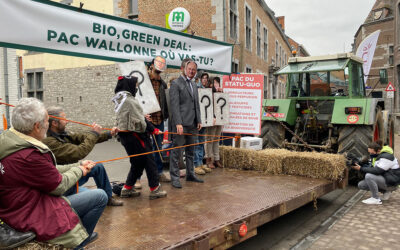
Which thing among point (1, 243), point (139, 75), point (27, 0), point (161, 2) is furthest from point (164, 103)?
point (161, 2)

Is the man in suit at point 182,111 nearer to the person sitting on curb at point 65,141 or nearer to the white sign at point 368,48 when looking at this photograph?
the person sitting on curb at point 65,141

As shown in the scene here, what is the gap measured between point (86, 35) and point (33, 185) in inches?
101

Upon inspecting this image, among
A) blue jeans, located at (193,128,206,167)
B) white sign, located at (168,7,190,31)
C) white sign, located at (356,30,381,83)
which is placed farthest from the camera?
white sign, located at (168,7,190,31)

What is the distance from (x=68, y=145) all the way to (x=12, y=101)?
9.13m

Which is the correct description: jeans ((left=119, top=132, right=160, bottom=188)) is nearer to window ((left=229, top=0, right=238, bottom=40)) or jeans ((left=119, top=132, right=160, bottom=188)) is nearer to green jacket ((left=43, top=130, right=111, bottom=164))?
green jacket ((left=43, top=130, right=111, bottom=164))

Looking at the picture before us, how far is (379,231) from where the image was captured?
13.2 ft

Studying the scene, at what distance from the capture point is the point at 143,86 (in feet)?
14.1

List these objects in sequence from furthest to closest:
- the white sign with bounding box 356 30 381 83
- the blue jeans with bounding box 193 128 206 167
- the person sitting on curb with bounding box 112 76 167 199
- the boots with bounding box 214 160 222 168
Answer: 1. the white sign with bounding box 356 30 381 83
2. the boots with bounding box 214 160 222 168
3. the blue jeans with bounding box 193 128 206 167
4. the person sitting on curb with bounding box 112 76 167 199

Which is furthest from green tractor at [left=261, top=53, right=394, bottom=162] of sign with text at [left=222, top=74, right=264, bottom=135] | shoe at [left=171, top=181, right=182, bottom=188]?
shoe at [left=171, top=181, right=182, bottom=188]

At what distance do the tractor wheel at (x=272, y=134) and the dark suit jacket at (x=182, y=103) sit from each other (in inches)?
101

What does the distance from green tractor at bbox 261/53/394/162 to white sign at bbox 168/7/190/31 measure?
6.82m

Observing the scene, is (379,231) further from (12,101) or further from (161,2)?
(161,2)

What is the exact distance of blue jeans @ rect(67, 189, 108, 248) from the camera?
230 centimetres

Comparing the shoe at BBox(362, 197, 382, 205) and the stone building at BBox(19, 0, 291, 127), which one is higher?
the stone building at BBox(19, 0, 291, 127)
